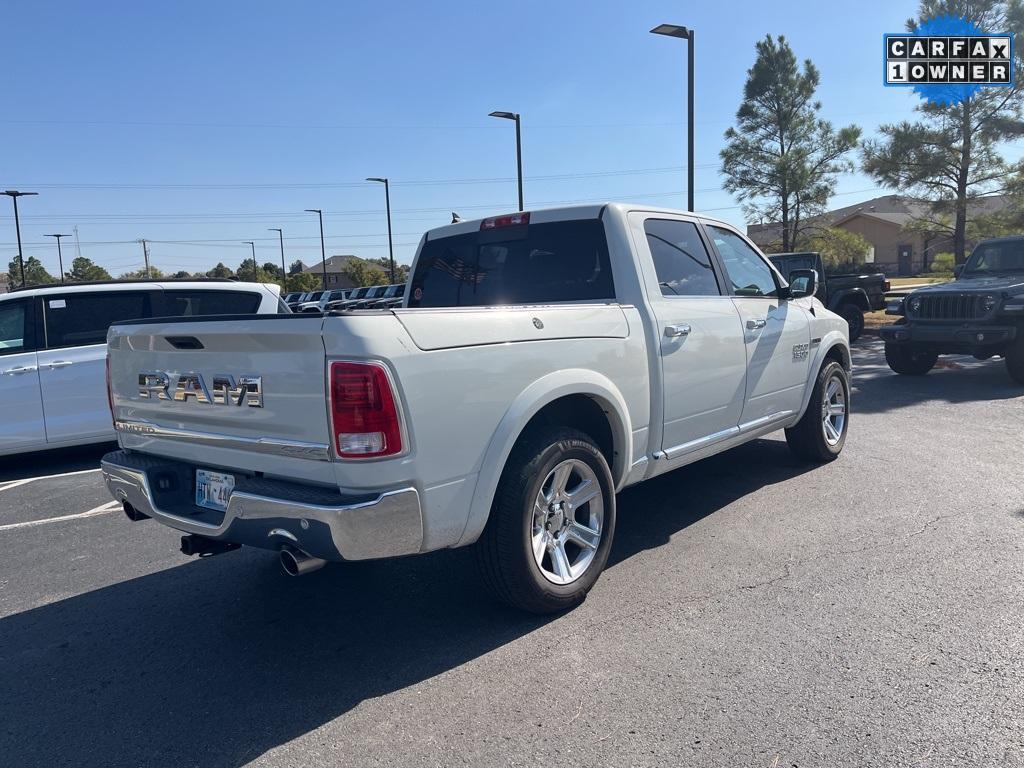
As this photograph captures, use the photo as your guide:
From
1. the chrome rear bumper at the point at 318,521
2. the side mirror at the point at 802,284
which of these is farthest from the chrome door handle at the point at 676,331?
the chrome rear bumper at the point at 318,521

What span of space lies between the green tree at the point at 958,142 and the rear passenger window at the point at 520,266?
1668 centimetres

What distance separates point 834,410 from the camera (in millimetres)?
6383

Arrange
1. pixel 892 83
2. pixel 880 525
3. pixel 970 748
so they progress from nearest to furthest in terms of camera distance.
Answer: pixel 970 748
pixel 880 525
pixel 892 83

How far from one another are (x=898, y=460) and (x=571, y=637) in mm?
4081

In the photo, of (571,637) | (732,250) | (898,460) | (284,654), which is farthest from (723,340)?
(284,654)

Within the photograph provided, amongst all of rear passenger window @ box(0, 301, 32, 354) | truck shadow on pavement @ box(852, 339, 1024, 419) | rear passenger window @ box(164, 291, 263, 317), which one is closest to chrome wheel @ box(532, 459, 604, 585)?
rear passenger window @ box(164, 291, 263, 317)

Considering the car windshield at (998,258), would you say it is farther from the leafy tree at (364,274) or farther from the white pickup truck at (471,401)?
the leafy tree at (364,274)

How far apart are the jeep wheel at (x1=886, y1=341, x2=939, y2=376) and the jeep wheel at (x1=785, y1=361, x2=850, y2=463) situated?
5237 mm

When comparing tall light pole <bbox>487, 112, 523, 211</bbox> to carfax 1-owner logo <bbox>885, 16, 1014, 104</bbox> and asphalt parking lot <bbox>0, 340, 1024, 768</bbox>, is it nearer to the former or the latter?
carfax 1-owner logo <bbox>885, 16, 1014, 104</bbox>

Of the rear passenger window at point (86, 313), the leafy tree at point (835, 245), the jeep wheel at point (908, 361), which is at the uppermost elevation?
the leafy tree at point (835, 245)

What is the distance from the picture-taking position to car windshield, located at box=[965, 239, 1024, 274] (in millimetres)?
11078

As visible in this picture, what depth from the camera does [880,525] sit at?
4.71 meters

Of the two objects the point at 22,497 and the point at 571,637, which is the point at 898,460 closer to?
the point at 571,637

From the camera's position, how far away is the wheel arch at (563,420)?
10.6 ft
